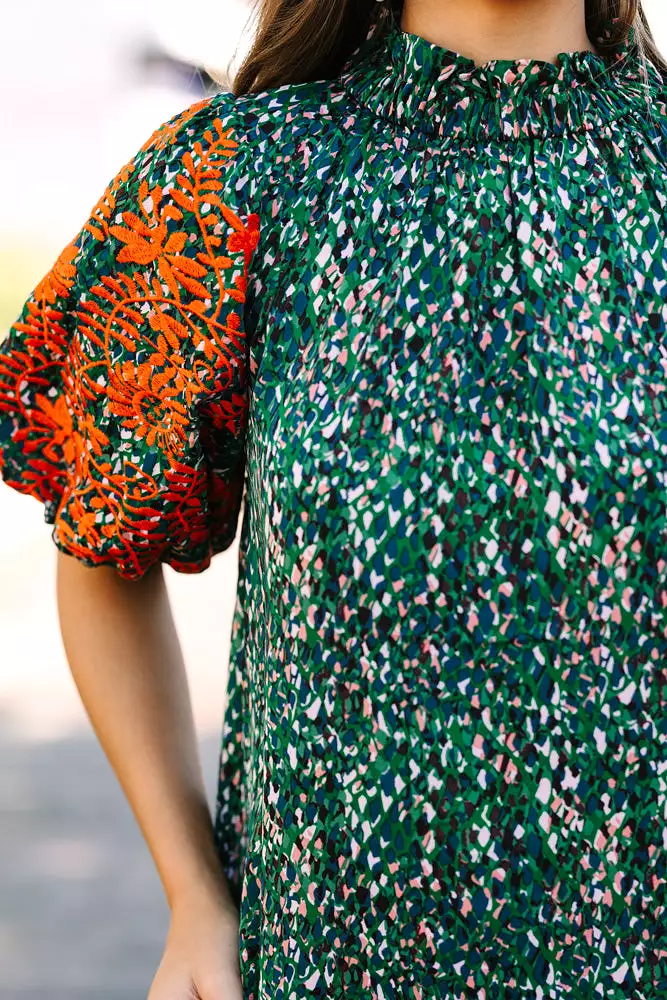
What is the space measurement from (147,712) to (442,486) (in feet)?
1.20

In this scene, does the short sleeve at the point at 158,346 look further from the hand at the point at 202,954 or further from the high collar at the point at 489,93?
the hand at the point at 202,954

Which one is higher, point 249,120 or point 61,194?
point 61,194

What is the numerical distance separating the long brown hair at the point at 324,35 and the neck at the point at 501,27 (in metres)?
0.05

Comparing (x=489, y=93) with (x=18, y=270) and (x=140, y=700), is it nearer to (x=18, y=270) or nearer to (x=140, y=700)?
(x=140, y=700)

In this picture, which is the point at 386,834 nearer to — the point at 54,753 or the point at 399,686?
the point at 399,686

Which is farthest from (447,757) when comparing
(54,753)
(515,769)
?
(54,753)

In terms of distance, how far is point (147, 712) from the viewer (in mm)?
1002

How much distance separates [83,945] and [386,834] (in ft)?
7.56

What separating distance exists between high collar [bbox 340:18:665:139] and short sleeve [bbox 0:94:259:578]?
12 cm

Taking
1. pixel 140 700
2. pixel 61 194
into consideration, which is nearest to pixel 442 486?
pixel 140 700

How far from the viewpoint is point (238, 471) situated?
928mm

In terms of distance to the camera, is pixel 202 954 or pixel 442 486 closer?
pixel 442 486

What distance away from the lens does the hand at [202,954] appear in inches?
35.9

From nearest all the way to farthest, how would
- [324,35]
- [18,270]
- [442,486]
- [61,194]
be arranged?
[442,486], [324,35], [18,270], [61,194]
